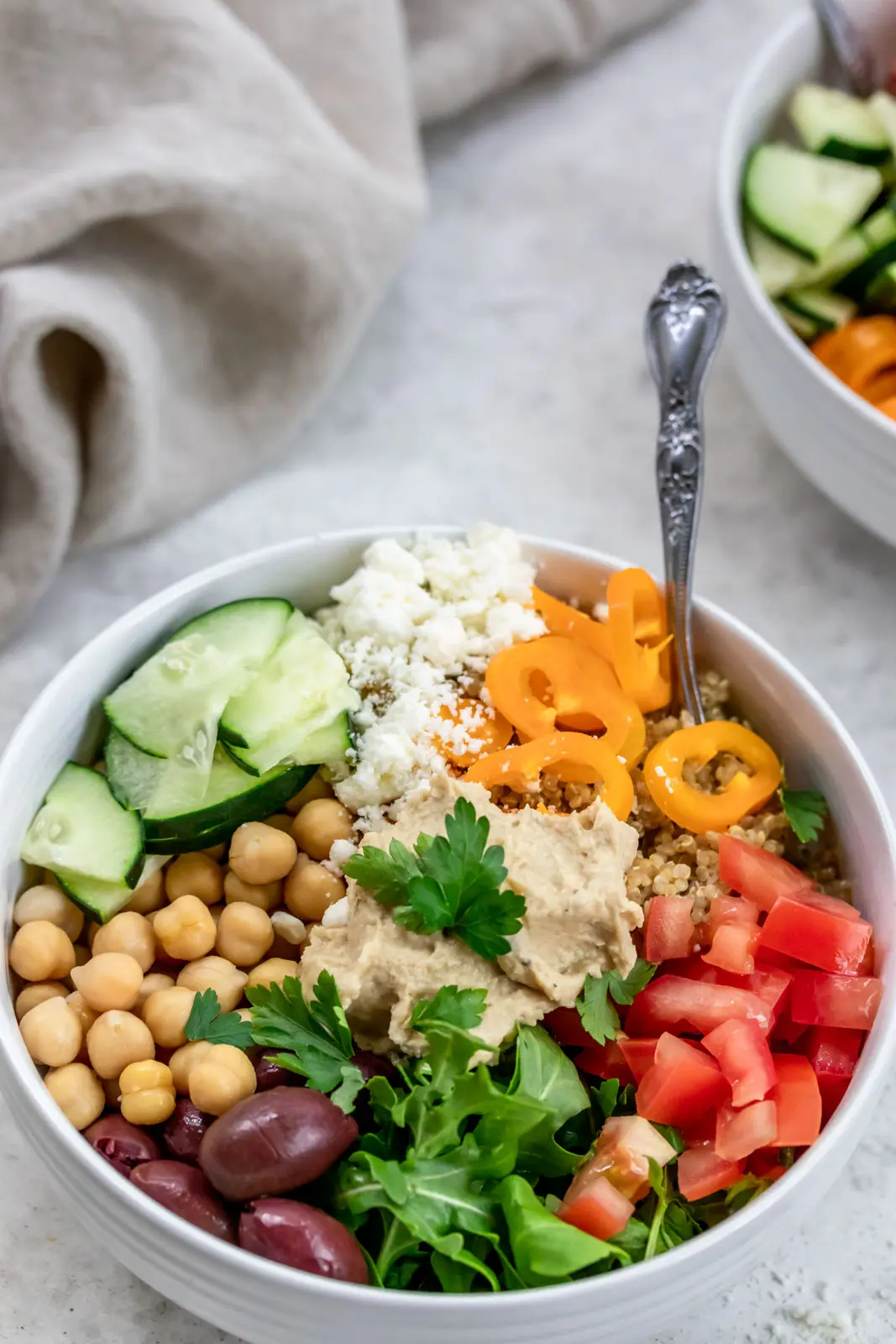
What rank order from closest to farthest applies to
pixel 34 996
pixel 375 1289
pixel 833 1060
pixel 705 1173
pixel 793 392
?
1. pixel 375 1289
2. pixel 705 1173
3. pixel 833 1060
4. pixel 34 996
5. pixel 793 392

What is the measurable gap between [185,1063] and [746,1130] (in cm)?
77

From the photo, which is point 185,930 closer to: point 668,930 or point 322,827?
point 322,827

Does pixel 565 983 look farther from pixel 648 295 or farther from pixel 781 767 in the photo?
pixel 648 295

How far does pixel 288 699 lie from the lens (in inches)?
83.4

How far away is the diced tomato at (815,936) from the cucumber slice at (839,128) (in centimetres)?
179

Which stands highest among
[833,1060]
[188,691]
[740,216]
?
[740,216]

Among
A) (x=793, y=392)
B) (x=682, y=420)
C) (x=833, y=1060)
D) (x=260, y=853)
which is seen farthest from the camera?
(x=793, y=392)

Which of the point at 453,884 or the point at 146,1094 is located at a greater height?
the point at 453,884

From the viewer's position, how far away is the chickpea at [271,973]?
1.98m

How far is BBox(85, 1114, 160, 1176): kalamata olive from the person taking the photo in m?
1.76

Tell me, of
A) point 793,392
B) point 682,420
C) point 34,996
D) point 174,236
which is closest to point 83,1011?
point 34,996

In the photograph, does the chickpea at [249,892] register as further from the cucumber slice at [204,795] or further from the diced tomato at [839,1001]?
the diced tomato at [839,1001]

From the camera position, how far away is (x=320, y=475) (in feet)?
9.69

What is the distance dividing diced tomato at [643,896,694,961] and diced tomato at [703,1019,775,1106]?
146 mm
